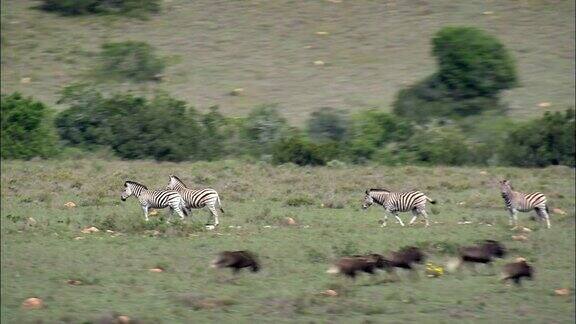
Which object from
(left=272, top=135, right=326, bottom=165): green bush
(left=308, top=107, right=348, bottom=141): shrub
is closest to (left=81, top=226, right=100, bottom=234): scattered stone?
(left=272, top=135, right=326, bottom=165): green bush

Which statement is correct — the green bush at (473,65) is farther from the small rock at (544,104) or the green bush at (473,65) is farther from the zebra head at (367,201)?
the zebra head at (367,201)

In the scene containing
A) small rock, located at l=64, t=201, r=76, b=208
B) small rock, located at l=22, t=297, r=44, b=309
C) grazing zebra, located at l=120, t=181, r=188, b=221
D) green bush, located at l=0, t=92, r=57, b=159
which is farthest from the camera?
green bush, located at l=0, t=92, r=57, b=159

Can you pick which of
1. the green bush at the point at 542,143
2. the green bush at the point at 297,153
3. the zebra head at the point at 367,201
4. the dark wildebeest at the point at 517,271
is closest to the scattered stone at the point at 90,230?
the zebra head at the point at 367,201

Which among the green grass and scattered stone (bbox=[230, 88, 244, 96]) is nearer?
the green grass

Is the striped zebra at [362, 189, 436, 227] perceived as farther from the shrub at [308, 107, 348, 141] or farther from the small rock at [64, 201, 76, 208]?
the shrub at [308, 107, 348, 141]

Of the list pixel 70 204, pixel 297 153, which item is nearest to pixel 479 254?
pixel 70 204

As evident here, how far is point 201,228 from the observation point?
12.9 metres

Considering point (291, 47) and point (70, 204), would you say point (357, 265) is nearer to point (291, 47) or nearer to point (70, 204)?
point (70, 204)

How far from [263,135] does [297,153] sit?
155cm

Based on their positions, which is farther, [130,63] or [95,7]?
[130,63]

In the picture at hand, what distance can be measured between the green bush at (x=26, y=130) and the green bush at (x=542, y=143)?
8.15 m

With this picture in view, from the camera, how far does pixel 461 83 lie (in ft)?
84.3

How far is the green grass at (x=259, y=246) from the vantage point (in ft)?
33.1

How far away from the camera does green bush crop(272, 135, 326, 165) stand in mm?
16828
